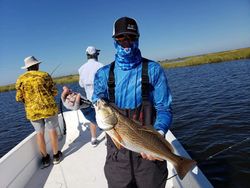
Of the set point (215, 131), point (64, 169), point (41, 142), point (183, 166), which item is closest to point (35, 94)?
point (41, 142)

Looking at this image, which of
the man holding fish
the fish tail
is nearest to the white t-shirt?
the man holding fish

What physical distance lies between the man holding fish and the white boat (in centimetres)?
135

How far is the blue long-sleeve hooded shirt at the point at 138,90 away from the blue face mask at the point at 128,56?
0.04m

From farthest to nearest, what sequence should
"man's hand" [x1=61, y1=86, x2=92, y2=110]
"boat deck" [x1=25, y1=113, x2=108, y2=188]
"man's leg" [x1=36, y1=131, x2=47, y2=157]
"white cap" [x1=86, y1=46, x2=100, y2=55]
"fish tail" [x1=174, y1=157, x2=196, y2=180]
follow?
1. "white cap" [x1=86, y1=46, x2=100, y2=55]
2. "man's leg" [x1=36, y1=131, x2=47, y2=157]
3. "boat deck" [x1=25, y1=113, x2=108, y2=188]
4. "man's hand" [x1=61, y1=86, x2=92, y2=110]
5. "fish tail" [x1=174, y1=157, x2=196, y2=180]

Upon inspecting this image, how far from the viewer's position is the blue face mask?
7.82 feet

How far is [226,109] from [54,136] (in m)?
9.51

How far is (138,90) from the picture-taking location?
242cm

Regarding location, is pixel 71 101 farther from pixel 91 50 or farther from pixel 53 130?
pixel 91 50

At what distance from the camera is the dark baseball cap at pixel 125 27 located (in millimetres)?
2336

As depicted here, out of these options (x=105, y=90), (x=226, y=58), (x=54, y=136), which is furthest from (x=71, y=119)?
(x=226, y=58)

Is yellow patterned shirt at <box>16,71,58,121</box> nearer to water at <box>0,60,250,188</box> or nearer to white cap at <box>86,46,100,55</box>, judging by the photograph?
white cap at <box>86,46,100,55</box>

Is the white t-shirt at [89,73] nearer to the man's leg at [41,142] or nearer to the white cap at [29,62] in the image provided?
the white cap at [29,62]

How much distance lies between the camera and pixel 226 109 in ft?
40.9

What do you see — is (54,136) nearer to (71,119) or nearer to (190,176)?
(71,119)
